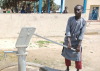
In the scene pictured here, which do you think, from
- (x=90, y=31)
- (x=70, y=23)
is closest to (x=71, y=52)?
(x=70, y=23)

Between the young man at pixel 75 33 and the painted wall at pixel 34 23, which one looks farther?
the painted wall at pixel 34 23

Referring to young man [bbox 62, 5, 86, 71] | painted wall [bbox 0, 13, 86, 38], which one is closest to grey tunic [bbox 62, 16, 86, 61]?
young man [bbox 62, 5, 86, 71]

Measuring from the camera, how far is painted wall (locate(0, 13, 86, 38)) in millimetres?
5242

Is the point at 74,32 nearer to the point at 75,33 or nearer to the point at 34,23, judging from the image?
the point at 75,33

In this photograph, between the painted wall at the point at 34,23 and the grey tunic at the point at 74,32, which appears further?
the painted wall at the point at 34,23

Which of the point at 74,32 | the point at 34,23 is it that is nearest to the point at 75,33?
the point at 74,32

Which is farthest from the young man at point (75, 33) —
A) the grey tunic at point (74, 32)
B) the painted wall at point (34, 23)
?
the painted wall at point (34, 23)

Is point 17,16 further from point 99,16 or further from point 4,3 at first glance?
point 4,3

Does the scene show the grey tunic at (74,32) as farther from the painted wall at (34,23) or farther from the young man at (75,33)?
the painted wall at (34,23)

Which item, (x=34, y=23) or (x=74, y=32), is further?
(x=34, y=23)

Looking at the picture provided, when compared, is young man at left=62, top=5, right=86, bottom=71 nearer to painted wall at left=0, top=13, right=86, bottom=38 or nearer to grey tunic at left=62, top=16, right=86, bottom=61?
grey tunic at left=62, top=16, right=86, bottom=61

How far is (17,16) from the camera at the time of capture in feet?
17.2

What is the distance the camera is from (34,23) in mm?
5465

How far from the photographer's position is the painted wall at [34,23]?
5242 mm
